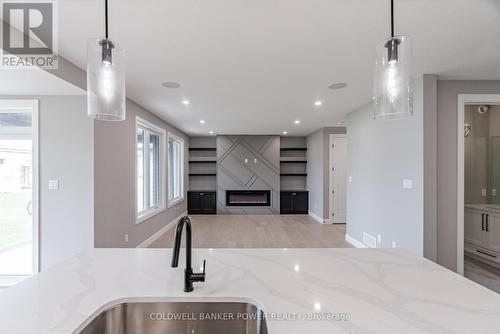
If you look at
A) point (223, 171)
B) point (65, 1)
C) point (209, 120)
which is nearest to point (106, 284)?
point (65, 1)

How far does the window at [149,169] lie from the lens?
4641 millimetres

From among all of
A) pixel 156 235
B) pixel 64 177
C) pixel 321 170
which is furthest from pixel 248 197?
pixel 64 177

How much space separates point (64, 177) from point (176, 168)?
14.3ft

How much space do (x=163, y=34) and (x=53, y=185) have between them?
90.1 inches

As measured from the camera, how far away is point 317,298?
1.00 m

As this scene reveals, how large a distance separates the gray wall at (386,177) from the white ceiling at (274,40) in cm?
75

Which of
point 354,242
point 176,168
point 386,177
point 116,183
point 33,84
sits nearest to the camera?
point 33,84

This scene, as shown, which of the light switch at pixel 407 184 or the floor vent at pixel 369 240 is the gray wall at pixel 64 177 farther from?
the floor vent at pixel 369 240

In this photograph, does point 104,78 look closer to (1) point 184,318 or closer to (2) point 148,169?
(1) point 184,318

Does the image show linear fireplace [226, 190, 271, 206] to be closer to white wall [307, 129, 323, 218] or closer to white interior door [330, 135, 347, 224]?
white wall [307, 129, 323, 218]

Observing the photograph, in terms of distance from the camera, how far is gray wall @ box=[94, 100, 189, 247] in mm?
3137

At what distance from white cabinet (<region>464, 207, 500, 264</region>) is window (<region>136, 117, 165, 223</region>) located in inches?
211

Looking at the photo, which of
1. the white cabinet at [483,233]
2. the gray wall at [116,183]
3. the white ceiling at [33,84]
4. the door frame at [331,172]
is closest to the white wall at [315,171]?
the door frame at [331,172]

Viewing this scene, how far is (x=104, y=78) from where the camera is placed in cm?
127
